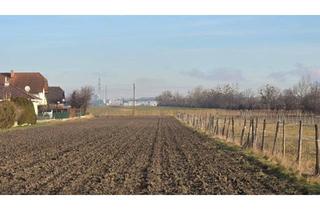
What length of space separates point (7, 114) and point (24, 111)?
Result: 20.3 feet

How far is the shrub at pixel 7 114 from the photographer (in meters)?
42.5

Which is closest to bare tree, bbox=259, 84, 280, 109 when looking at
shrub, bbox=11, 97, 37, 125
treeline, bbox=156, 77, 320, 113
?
treeline, bbox=156, 77, 320, 113

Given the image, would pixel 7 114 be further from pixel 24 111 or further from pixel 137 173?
pixel 137 173

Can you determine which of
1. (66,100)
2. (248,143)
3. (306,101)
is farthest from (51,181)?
(66,100)

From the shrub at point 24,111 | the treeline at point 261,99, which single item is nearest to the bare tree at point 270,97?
the treeline at point 261,99

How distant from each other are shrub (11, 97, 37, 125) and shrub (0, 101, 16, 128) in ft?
7.23

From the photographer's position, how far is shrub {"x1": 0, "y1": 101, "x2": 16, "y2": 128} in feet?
139

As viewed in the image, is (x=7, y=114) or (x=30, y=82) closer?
(x=7, y=114)

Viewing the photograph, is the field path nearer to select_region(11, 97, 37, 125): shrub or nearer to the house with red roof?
select_region(11, 97, 37, 125): shrub

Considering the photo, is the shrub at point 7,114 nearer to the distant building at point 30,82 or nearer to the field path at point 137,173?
the field path at point 137,173

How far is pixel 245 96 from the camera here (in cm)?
13212

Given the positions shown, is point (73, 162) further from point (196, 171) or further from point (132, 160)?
point (196, 171)

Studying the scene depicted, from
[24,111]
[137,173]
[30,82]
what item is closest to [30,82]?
[30,82]

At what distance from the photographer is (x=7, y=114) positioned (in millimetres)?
43562
